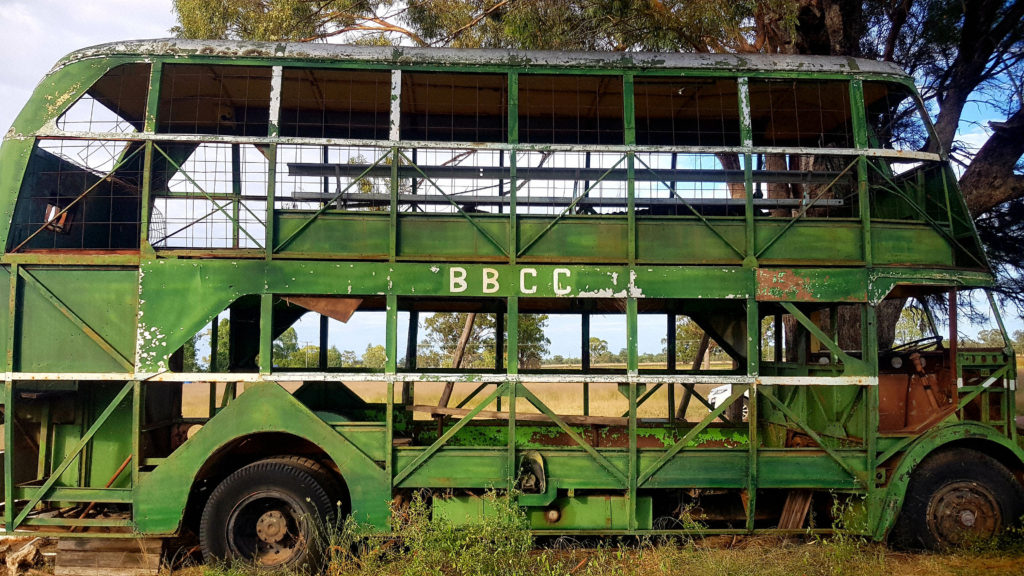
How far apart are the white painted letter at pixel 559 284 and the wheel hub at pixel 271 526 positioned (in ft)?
10.6

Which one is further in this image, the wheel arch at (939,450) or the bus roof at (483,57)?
the bus roof at (483,57)

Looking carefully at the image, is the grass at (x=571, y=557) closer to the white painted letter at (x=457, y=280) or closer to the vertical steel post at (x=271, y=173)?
the white painted letter at (x=457, y=280)

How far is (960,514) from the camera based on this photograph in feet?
20.5

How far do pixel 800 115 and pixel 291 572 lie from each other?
23.7 ft

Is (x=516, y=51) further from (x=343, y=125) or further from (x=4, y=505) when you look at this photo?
(x=4, y=505)

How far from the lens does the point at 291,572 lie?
580 cm

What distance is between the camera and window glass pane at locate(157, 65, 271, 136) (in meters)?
6.69

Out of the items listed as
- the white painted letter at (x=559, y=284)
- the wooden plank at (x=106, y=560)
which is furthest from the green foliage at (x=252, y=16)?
the wooden plank at (x=106, y=560)

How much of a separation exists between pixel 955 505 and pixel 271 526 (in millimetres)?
6292

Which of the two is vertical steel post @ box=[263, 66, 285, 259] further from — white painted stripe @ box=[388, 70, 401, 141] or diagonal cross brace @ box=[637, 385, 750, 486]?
diagonal cross brace @ box=[637, 385, 750, 486]

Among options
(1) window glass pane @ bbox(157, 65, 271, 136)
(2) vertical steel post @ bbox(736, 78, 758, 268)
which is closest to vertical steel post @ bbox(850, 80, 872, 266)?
(2) vertical steel post @ bbox(736, 78, 758, 268)

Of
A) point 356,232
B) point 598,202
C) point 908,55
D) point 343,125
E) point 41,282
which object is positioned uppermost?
point 908,55

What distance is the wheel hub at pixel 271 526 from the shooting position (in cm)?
610

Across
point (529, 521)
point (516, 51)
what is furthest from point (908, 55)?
point (529, 521)
